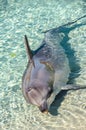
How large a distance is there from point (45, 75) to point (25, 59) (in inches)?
73.2

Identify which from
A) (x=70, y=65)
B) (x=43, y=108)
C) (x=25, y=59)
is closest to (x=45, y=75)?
(x=43, y=108)

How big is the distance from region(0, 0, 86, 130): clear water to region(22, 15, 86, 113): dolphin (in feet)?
1.05

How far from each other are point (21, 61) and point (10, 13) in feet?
11.1

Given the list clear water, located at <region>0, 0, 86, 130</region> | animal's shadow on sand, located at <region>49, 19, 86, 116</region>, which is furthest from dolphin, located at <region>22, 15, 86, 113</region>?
clear water, located at <region>0, 0, 86, 130</region>

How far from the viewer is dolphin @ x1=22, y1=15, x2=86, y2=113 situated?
5.49 metres

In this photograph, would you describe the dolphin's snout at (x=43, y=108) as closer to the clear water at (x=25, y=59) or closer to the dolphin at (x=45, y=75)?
the dolphin at (x=45, y=75)

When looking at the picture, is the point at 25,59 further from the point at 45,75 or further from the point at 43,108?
the point at 43,108

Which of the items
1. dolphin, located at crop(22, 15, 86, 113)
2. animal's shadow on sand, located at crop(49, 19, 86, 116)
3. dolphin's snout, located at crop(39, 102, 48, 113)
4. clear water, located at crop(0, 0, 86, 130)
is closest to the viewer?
dolphin's snout, located at crop(39, 102, 48, 113)

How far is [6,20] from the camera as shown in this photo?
10016 mm

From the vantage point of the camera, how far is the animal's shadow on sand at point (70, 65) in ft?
19.2

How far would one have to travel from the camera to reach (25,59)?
765 cm

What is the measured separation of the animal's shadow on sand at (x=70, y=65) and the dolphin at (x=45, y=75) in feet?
0.71

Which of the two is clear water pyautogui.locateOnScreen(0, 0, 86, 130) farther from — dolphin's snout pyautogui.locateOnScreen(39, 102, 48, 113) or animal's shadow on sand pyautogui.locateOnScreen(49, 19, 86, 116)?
dolphin's snout pyautogui.locateOnScreen(39, 102, 48, 113)

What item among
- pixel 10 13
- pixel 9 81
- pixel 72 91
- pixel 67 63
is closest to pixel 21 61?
pixel 9 81
